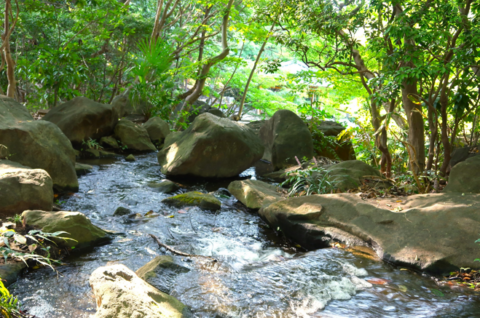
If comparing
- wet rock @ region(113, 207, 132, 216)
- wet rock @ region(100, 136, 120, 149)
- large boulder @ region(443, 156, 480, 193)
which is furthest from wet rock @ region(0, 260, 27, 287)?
wet rock @ region(100, 136, 120, 149)

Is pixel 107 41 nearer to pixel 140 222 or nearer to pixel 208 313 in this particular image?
pixel 140 222

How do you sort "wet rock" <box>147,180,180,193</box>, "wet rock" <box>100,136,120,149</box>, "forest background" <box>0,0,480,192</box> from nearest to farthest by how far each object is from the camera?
"forest background" <box>0,0,480,192</box> → "wet rock" <box>147,180,180,193</box> → "wet rock" <box>100,136,120,149</box>

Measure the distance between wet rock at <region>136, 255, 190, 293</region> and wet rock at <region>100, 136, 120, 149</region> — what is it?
637 cm

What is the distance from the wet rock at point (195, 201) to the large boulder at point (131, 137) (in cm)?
419

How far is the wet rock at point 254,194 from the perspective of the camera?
527cm

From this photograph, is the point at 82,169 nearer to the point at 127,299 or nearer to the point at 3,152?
the point at 3,152

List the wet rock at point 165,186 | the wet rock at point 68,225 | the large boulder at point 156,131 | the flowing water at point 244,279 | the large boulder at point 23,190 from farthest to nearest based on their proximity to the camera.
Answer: the large boulder at point 156,131 < the wet rock at point 165,186 < the large boulder at point 23,190 < the wet rock at point 68,225 < the flowing water at point 244,279

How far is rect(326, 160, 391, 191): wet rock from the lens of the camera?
18.1ft

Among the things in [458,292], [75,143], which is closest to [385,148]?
[458,292]

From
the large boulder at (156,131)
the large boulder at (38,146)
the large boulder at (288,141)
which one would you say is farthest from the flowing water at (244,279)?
the large boulder at (156,131)

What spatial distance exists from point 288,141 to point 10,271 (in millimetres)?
6246

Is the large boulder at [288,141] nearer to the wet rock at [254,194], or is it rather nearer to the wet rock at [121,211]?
the wet rock at [254,194]

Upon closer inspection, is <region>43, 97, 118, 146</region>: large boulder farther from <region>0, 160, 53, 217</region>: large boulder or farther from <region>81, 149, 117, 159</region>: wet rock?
<region>0, 160, 53, 217</region>: large boulder

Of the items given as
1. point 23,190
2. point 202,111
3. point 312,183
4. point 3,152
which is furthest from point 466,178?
point 202,111
